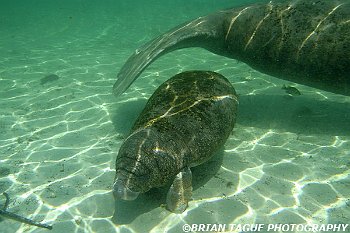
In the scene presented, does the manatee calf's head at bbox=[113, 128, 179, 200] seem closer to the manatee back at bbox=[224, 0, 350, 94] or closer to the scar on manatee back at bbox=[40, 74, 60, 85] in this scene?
the manatee back at bbox=[224, 0, 350, 94]

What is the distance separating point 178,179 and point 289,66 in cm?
381

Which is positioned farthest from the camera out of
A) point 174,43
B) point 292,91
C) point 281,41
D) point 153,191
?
point 292,91

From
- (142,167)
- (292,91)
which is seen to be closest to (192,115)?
(142,167)

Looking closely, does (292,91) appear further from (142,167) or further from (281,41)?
(142,167)

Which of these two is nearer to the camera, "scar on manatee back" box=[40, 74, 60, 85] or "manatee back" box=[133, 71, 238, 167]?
"manatee back" box=[133, 71, 238, 167]

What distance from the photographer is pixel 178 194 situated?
4812mm

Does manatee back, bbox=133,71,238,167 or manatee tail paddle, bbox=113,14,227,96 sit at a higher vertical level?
manatee tail paddle, bbox=113,14,227,96

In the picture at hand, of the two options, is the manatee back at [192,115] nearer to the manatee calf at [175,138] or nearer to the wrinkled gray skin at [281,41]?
the manatee calf at [175,138]

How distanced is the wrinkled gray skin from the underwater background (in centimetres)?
134

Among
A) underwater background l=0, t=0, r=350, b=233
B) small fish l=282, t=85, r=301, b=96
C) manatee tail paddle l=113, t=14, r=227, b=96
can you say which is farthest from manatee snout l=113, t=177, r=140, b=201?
small fish l=282, t=85, r=301, b=96

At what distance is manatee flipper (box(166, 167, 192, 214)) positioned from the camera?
4801 millimetres

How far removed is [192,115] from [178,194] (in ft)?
4.54

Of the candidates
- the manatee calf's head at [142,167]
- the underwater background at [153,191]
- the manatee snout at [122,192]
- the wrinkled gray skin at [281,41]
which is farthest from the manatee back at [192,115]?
the wrinkled gray skin at [281,41]

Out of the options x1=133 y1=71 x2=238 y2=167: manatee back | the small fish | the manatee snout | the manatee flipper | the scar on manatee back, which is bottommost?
the scar on manatee back
